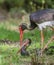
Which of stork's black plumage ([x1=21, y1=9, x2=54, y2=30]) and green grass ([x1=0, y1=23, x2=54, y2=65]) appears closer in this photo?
green grass ([x1=0, y1=23, x2=54, y2=65])

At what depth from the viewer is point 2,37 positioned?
45.9ft

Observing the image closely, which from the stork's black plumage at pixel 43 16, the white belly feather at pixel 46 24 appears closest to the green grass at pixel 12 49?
the white belly feather at pixel 46 24

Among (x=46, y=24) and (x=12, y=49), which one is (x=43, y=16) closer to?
(x=46, y=24)

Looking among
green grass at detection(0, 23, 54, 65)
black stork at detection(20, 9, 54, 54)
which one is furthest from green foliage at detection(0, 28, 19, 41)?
black stork at detection(20, 9, 54, 54)

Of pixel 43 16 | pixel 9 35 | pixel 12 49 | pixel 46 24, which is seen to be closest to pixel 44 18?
pixel 43 16

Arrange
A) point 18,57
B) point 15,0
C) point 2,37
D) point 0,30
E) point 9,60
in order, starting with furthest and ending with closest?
point 15,0, point 0,30, point 2,37, point 18,57, point 9,60

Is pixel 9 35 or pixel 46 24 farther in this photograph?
pixel 9 35

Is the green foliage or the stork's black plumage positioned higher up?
the stork's black plumage

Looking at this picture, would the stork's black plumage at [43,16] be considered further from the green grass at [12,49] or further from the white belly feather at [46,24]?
the green grass at [12,49]

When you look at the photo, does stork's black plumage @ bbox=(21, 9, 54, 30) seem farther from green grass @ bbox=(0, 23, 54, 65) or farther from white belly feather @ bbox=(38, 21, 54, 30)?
green grass @ bbox=(0, 23, 54, 65)

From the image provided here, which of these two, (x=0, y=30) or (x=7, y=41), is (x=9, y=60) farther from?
(x=0, y=30)

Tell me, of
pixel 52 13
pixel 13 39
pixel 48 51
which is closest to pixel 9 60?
pixel 48 51

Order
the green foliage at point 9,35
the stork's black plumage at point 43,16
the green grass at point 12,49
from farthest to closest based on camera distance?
the green foliage at point 9,35, the stork's black plumage at point 43,16, the green grass at point 12,49

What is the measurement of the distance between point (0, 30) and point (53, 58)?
5372 millimetres
